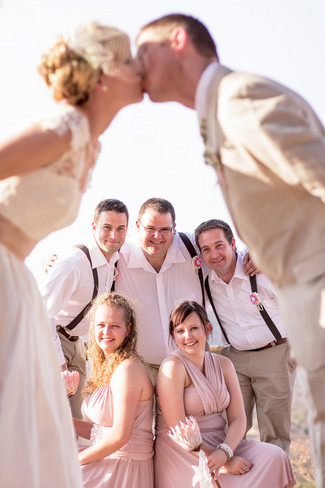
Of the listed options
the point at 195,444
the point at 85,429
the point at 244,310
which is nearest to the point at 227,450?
the point at 195,444

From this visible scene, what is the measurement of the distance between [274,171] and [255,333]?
3510 millimetres

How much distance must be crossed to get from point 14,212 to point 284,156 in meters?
1.08

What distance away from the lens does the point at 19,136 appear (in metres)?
2.25

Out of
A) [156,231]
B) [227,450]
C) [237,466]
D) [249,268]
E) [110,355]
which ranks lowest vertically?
[237,466]

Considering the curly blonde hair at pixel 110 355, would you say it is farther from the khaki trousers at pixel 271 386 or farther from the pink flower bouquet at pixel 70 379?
the khaki trousers at pixel 271 386

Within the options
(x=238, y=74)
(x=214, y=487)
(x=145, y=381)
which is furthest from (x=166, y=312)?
(x=238, y=74)

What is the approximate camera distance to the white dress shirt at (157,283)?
18.1ft

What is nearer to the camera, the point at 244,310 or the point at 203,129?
the point at 203,129

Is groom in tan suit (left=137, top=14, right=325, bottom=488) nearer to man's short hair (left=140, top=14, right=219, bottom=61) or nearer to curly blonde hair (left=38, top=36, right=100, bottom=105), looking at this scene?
man's short hair (left=140, top=14, right=219, bottom=61)

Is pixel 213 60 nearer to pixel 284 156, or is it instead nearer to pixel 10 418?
pixel 284 156

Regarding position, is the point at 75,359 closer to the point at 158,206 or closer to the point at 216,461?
the point at 158,206

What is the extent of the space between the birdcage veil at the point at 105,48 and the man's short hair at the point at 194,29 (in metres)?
0.16

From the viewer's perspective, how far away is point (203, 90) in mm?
2297

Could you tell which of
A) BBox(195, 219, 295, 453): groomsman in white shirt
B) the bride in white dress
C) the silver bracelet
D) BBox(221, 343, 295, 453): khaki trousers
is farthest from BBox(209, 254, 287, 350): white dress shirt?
the bride in white dress
